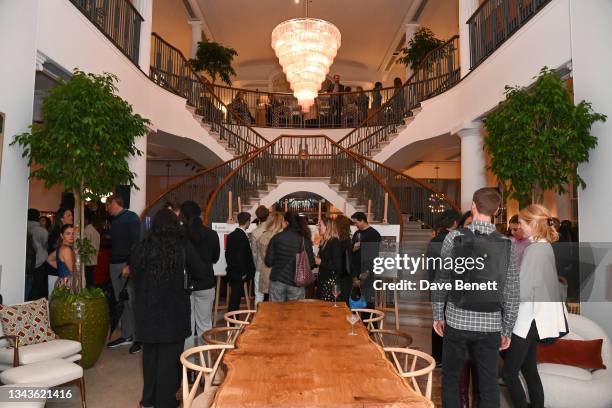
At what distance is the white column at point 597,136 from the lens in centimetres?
460

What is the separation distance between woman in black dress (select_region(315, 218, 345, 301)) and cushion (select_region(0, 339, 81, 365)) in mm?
2571

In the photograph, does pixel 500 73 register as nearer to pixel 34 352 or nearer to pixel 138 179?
pixel 138 179

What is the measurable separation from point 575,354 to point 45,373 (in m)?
4.12

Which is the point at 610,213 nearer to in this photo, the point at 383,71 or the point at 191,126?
the point at 191,126

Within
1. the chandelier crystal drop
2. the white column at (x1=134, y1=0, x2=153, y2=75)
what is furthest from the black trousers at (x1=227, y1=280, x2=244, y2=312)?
the chandelier crystal drop

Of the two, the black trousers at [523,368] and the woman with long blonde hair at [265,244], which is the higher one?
the woman with long blonde hair at [265,244]

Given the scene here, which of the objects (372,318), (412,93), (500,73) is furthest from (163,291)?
(412,93)

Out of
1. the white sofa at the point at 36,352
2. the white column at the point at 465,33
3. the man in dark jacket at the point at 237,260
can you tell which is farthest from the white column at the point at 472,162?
the white sofa at the point at 36,352

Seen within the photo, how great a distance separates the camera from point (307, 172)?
37.4 ft

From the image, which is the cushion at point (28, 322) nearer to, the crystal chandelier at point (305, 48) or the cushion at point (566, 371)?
the cushion at point (566, 371)

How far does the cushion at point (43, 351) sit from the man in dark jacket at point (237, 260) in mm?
2055

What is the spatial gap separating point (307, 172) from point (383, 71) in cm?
943

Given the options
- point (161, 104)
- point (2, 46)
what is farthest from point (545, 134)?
point (161, 104)

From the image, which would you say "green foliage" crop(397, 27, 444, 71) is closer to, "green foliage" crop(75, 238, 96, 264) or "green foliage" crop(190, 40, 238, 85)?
"green foliage" crop(190, 40, 238, 85)
